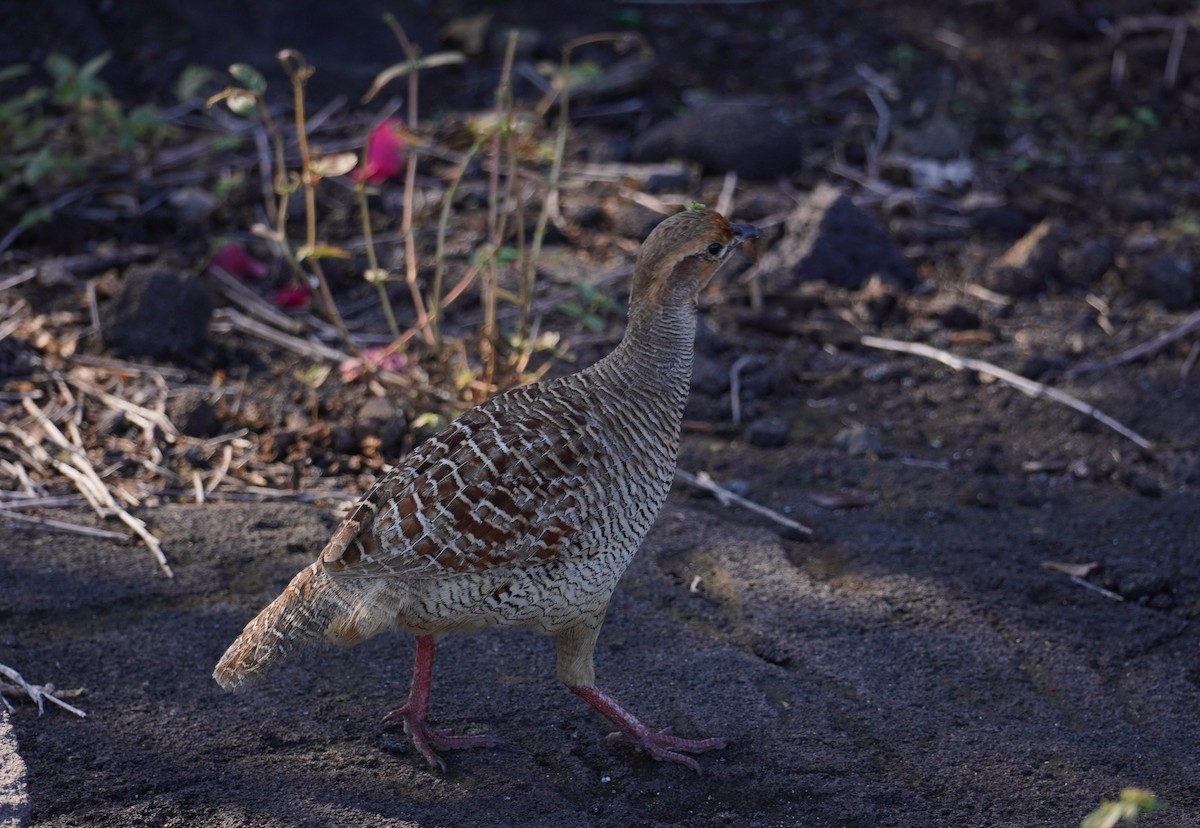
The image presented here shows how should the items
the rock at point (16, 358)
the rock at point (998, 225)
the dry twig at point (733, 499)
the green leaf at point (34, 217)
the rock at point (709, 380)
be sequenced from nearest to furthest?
the dry twig at point (733, 499) → the rock at point (16, 358) → the rock at point (709, 380) → the green leaf at point (34, 217) → the rock at point (998, 225)

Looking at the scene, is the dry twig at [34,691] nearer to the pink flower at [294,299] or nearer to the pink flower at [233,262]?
the pink flower at [294,299]

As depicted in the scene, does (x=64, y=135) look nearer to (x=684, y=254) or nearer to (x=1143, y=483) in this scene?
(x=684, y=254)

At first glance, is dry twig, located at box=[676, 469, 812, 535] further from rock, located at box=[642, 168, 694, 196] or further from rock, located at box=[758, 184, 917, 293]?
rock, located at box=[642, 168, 694, 196]

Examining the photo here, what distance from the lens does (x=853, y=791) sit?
3.71 metres

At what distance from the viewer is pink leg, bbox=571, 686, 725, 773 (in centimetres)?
384

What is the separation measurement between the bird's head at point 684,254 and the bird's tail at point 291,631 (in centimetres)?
126

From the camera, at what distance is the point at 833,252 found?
681 cm

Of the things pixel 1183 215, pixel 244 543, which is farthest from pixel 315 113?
pixel 1183 215

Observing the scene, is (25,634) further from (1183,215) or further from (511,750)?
(1183,215)

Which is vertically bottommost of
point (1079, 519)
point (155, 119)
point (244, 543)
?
point (1079, 519)

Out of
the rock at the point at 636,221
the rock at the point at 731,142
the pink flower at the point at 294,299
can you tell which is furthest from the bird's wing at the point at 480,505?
the rock at the point at 731,142

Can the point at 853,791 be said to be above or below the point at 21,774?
below

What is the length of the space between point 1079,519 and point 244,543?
125 inches

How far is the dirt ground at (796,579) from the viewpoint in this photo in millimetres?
3715
